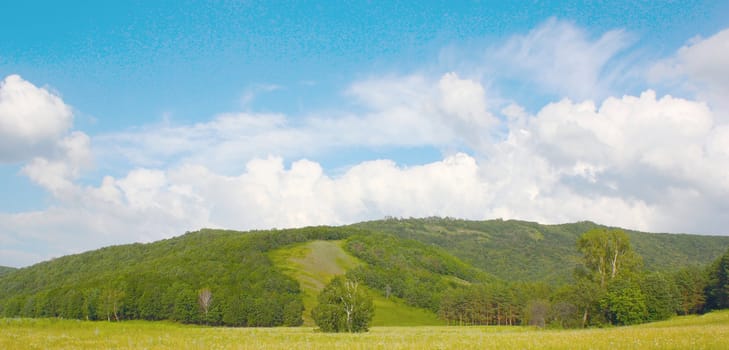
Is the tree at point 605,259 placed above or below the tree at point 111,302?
above

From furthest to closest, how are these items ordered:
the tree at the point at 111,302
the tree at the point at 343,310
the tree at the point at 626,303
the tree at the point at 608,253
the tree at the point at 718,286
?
the tree at the point at 111,302, the tree at the point at 718,286, the tree at the point at 608,253, the tree at the point at 626,303, the tree at the point at 343,310

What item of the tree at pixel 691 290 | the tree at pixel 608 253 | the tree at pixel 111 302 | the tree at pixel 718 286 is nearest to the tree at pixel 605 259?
the tree at pixel 608 253

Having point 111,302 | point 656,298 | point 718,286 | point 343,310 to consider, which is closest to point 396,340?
point 343,310

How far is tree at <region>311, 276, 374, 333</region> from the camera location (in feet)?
225

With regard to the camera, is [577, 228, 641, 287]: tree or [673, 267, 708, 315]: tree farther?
[673, 267, 708, 315]: tree

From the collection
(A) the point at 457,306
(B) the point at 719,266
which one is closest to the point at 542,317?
(B) the point at 719,266

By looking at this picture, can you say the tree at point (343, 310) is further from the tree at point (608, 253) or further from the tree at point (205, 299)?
the tree at point (205, 299)

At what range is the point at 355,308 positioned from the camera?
228ft

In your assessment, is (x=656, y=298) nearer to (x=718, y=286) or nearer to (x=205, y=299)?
(x=718, y=286)

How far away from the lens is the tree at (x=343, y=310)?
6850 cm

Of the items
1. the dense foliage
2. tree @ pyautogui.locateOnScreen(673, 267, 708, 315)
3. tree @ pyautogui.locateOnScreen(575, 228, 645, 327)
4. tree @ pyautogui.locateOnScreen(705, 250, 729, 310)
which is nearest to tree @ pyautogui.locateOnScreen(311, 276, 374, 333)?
tree @ pyautogui.locateOnScreen(575, 228, 645, 327)

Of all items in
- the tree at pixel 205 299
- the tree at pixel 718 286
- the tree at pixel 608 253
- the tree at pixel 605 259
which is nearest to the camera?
the tree at pixel 605 259

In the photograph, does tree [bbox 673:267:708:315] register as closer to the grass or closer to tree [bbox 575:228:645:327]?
tree [bbox 575:228:645:327]

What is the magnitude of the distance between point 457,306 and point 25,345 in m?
146
